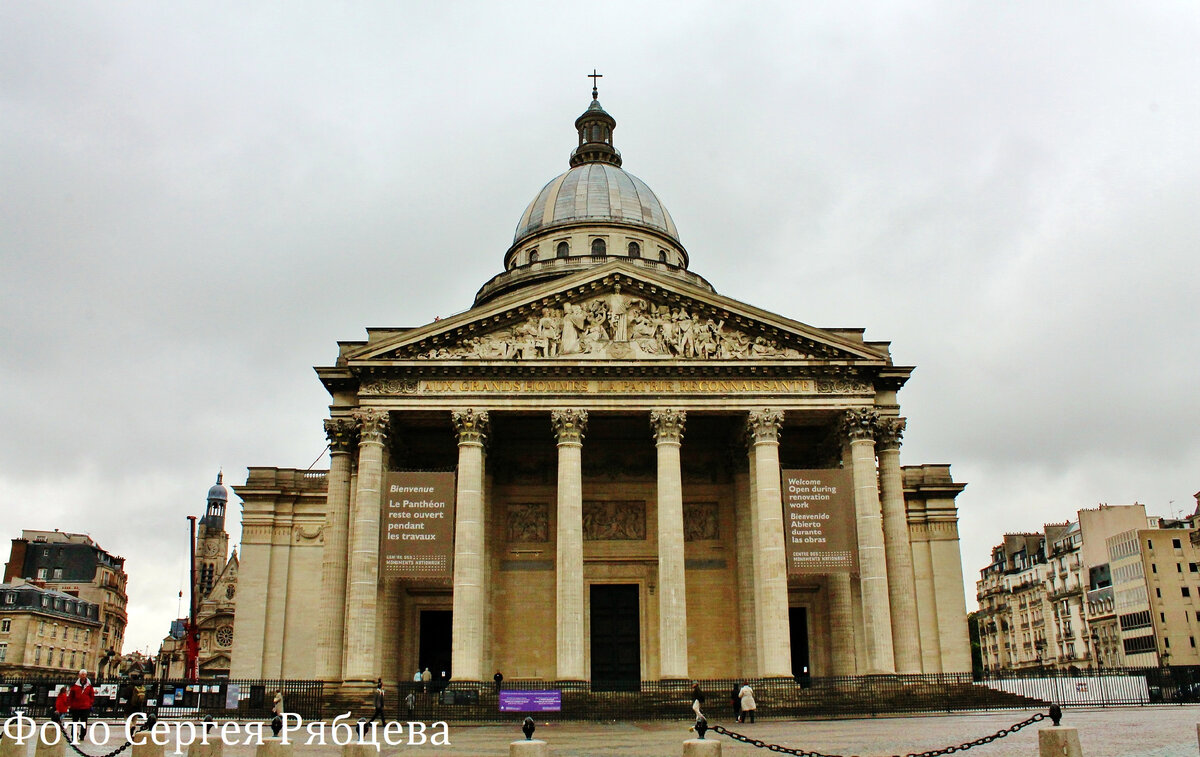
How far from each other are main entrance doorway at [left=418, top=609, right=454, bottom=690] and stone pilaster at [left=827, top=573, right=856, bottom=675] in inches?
537

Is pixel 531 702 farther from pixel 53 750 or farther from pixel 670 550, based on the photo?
pixel 53 750

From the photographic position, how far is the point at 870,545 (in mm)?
31453

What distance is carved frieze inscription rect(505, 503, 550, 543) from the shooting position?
36.6m

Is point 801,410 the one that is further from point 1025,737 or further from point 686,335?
point 1025,737

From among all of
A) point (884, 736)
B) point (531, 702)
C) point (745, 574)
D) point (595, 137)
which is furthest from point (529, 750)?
point (595, 137)

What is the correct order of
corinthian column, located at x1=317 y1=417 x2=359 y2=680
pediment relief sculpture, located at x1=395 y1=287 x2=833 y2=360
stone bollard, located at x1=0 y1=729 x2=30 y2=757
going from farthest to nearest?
1. pediment relief sculpture, located at x1=395 y1=287 x2=833 y2=360
2. corinthian column, located at x1=317 y1=417 x2=359 y2=680
3. stone bollard, located at x1=0 y1=729 x2=30 y2=757

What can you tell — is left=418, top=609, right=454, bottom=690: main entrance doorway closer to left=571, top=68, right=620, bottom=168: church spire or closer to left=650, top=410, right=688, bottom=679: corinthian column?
left=650, top=410, right=688, bottom=679: corinthian column

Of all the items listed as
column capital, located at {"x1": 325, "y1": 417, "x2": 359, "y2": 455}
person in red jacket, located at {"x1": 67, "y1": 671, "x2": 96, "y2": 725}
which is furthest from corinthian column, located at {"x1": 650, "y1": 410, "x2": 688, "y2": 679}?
person in red jacket, located at {"x1": 67, "y1": 671, "x2": 96, "y2": 725}

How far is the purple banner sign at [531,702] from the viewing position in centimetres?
2702

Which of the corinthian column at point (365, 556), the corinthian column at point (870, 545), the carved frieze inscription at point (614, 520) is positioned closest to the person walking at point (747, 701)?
the corinthian column at point (870, 545)

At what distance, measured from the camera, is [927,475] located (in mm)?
42625

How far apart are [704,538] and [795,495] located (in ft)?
21.7

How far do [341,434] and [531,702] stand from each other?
11.2 metres

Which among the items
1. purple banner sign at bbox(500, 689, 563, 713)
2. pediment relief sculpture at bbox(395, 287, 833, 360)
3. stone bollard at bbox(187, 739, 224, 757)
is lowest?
purple banner sign at bbox(500, 689, 563, 713)
